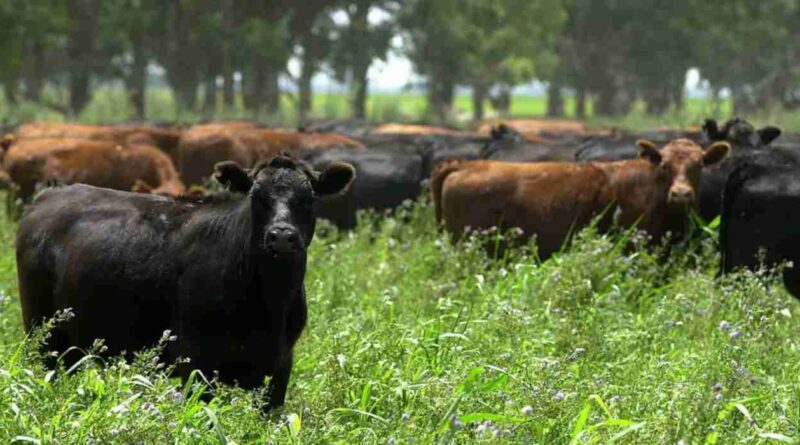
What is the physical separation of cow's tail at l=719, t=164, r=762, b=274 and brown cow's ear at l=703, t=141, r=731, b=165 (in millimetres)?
903

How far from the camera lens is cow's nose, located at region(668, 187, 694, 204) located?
977 cm

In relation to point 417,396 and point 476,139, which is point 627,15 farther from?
point 417,396

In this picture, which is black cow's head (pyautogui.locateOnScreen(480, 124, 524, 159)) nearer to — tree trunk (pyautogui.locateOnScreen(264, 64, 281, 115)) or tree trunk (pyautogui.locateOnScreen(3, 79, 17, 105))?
tree trunk (pyautogui.locateOnScreen(264, 64, 281, 115))

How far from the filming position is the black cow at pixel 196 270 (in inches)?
220

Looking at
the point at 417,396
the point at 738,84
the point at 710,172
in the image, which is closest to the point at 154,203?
the point at 417,396

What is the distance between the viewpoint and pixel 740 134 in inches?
520

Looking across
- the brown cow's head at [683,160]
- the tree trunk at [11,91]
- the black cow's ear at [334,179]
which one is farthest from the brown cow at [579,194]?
the tree trunk at [11,91]

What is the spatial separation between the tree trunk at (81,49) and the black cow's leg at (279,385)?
117 feet

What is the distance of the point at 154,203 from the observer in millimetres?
6230

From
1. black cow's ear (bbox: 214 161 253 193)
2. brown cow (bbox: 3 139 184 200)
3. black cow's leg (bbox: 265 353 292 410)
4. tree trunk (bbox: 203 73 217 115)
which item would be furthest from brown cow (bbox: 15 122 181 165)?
tree trunk (bbox: 203 73 217 115)

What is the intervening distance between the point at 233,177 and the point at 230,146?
11689 mm

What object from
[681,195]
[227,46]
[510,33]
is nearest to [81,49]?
[227,46]

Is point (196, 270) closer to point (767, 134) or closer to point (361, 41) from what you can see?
point (767, 134)

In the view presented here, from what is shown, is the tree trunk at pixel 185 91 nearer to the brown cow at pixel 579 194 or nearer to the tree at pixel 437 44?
the tree at pixel 437 44
